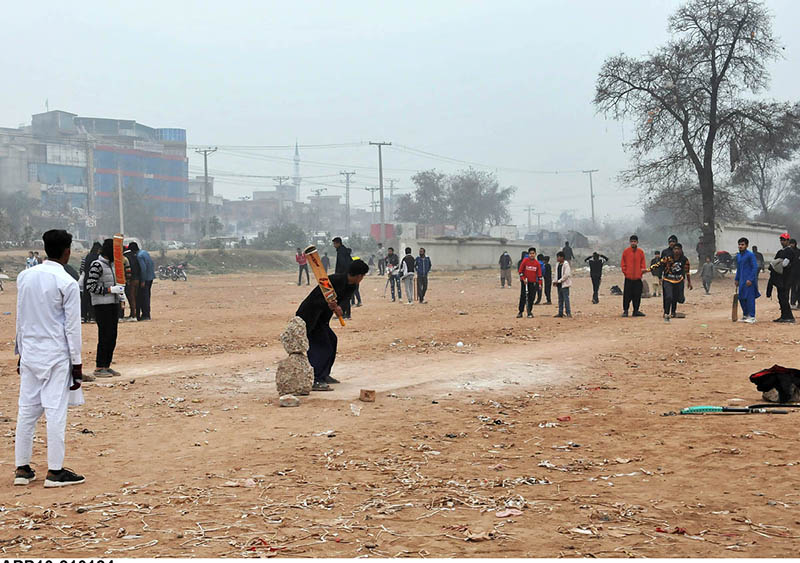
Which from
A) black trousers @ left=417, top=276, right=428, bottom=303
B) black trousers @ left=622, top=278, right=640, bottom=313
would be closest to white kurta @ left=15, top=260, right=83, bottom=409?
black trousers @ left=622, top=278, right=640, bottom=313

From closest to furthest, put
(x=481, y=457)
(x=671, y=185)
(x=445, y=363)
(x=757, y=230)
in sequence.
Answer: (x=481, y=457)
(x=445, y=363)
(x=671, y=185)
(x=757, y=230)

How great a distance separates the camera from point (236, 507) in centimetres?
528

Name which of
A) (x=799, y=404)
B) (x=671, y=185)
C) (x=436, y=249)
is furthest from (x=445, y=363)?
(x=436, y=249)

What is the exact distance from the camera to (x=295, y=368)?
923cm

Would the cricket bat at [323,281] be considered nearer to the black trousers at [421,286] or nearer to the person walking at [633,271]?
→ the person walking at [633,271]

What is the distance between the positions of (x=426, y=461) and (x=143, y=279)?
13815 millimetres

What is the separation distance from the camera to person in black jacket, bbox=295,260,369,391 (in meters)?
9.71

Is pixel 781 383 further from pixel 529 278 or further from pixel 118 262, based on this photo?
pixel 529 278

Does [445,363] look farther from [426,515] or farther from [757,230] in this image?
[757,230]

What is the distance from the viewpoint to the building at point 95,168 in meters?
93.3

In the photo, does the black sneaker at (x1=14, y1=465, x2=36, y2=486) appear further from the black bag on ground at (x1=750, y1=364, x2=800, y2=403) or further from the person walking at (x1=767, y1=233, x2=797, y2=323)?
the person walking at (x1=767, y1=233, x2=797, y2=323)

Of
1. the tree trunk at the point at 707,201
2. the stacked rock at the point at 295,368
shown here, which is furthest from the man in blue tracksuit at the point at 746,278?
the tree trunk at the point at 707,201

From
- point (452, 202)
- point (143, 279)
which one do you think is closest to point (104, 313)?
point (143, 279)

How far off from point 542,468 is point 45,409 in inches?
146
